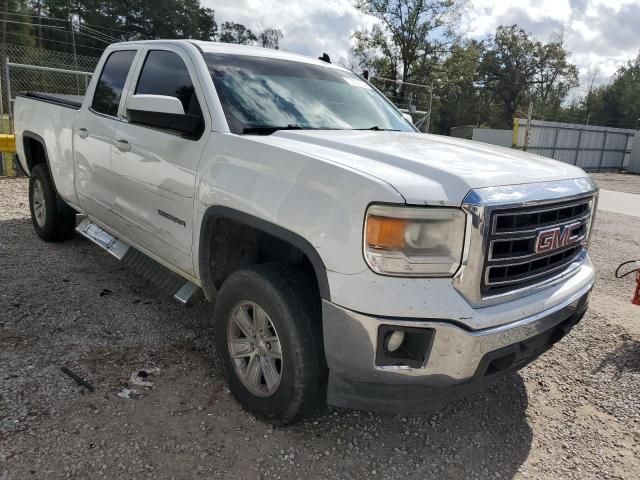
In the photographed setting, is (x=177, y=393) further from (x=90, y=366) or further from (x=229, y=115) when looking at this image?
(x=229, y=115)

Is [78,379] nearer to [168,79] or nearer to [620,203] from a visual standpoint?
[168,79]

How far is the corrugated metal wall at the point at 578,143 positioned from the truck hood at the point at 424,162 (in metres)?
18.3

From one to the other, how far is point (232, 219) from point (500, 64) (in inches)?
2212

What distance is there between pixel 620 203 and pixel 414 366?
12.3 meters

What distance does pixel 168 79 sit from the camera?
3.58 m

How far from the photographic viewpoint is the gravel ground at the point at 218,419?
2.51 m

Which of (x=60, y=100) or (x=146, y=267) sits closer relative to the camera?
(x=146, y=267)

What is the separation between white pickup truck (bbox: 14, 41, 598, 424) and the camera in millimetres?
2150

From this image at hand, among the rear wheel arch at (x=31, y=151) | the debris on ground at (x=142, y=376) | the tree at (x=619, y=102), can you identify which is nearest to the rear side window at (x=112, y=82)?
the rear wheel arch at (x=31, y=151)

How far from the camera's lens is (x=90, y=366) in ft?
10.6

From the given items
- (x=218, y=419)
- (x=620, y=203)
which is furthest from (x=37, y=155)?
(x=620, y=203)

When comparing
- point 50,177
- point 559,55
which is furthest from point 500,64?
point 50,177

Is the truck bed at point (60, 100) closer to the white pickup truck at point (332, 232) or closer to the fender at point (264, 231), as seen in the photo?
the white pickup truck at point (332, 232)

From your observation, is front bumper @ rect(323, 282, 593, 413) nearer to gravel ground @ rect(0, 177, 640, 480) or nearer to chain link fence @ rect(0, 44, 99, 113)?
gravel ground @ rect(0, 177, 640, 480)
